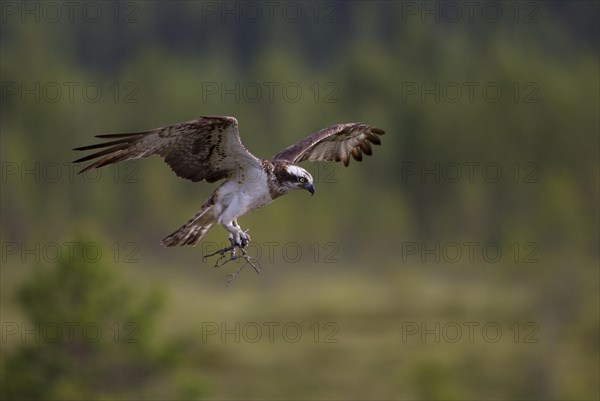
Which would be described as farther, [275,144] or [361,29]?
[361,29]

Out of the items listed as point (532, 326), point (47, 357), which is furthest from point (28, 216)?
point (47, 357)

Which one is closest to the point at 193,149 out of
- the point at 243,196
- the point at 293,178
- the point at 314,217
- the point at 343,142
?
the point at 243,196

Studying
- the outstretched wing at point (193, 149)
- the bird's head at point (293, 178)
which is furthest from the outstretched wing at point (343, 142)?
the outstretched wing at point (193, 149)

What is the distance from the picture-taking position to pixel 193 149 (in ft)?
39.4

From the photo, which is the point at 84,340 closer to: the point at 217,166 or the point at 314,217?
the point at 217,166

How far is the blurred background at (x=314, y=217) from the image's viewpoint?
25922 millimetres

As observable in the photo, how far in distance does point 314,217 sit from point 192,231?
5322cm

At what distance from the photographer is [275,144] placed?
7325 cm

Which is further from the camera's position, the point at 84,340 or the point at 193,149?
the point at 84,340

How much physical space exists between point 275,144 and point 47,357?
5010cm

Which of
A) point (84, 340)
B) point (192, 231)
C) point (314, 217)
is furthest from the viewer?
point (314, 217)

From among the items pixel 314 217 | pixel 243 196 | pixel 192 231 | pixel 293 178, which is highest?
pixel 293 178

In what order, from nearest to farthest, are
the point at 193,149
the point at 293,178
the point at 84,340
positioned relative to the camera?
the point at 193,149, the point at 293,178, the point at 84,340

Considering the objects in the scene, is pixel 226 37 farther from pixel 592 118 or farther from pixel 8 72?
pixel 592 118
